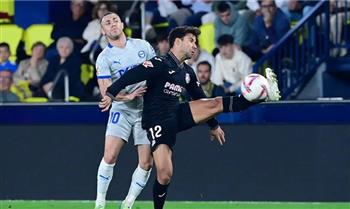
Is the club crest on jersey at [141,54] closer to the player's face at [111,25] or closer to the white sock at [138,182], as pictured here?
the player's face at [111,25]

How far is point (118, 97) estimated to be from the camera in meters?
9.99

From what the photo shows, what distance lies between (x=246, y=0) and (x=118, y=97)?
4158mm

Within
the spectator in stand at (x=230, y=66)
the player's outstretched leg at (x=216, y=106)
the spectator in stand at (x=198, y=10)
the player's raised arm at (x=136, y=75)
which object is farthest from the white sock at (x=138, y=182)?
the spectator in stand at (x=198, y=10)

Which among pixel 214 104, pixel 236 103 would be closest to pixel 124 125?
pixel 214 104

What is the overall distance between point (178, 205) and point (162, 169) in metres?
2.65

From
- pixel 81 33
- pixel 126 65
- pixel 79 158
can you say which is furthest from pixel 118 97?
pixel 81 33

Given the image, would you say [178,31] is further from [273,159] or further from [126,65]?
[273,159]

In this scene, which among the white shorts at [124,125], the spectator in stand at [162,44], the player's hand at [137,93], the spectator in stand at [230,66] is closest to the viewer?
the player's hand at [137,93]

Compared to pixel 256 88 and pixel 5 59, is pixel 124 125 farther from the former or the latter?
pixel 5 59

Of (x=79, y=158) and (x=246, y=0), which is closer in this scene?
(x=79, y=158)

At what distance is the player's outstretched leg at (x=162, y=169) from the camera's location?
31.1 feet

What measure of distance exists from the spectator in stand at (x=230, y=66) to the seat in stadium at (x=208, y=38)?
0.12 m

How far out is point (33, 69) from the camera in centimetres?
1371

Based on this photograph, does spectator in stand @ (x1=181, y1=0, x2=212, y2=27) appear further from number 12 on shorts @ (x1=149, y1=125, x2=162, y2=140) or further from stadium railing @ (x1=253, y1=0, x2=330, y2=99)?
number 12 on shorts @ (x1=149, y1=125, x2=162, y2=140)
